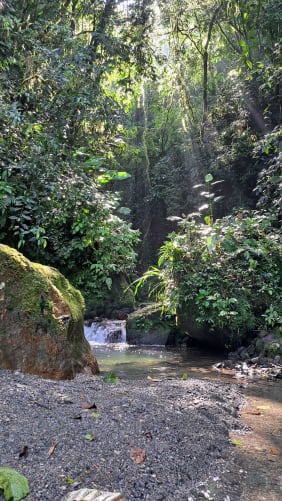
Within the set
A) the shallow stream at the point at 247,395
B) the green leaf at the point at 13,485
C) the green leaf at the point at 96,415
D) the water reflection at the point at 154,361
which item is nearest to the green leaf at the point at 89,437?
the green leaf at the point at 96,415

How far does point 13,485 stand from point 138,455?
35.3 inches

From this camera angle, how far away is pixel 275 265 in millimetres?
8445

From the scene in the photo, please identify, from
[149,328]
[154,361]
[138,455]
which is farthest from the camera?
[149,328]

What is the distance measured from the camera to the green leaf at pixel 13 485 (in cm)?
187

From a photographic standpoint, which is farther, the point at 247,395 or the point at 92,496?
the point at 247,395

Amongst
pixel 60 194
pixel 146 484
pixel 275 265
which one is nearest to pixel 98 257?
pixel 60 194

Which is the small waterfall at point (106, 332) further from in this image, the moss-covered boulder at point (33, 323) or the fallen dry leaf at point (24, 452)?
the fallen dry leaf at point (24, 452)

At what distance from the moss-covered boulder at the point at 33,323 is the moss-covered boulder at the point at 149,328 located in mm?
6448

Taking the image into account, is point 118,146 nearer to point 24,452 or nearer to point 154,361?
point 154,361

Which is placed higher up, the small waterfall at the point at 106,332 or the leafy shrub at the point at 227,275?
the leafy shrub at the point at 227,275

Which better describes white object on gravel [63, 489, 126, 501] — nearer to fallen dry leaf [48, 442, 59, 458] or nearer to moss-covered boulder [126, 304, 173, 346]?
fallen dry leaf [48, 442, 59, 458]

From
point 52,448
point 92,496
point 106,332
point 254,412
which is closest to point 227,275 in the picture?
point 254,412

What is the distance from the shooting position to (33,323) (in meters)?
4.13

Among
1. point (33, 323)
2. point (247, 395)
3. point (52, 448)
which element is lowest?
point (247, 395)
